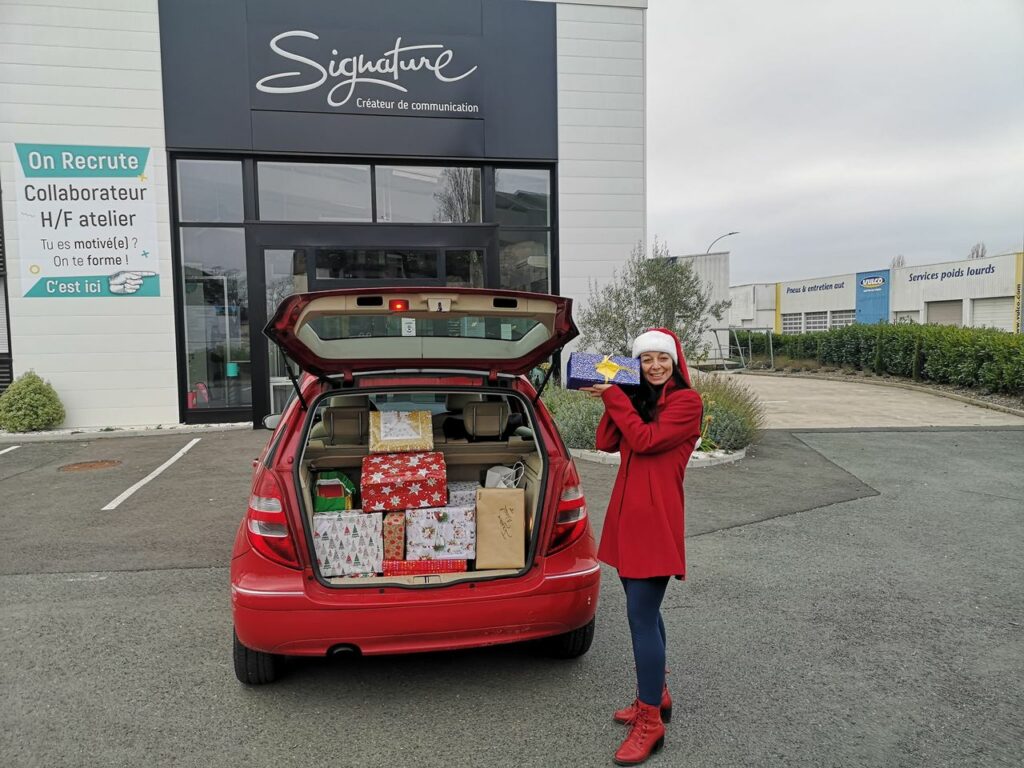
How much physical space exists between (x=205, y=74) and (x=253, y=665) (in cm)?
1068

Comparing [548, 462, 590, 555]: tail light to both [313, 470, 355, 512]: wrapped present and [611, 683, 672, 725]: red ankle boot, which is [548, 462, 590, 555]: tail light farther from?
[313, 470, 355, 512]: wrapped present

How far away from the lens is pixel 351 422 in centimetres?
388

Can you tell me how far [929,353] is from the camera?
17359 mm

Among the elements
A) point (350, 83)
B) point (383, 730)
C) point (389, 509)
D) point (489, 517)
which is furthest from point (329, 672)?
point (350, 83)

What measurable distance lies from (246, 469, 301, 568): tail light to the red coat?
4.43 ft

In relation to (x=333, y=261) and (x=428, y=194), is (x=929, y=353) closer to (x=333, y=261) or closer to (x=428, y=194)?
(x=428, y=194)

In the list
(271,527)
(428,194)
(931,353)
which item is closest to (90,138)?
(428,194)

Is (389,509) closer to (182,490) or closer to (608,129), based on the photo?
(182,490)

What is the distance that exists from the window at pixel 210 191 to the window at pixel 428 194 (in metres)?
2.31

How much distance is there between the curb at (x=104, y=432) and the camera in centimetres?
1036

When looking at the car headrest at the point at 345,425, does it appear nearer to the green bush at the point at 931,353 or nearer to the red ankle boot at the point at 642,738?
the red ankle boot at the point at 642,738

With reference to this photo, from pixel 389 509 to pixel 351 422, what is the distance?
2.35ft

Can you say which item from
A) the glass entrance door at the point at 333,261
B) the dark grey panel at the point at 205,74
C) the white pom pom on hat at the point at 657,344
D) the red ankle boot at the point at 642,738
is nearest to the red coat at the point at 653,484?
the white pom pom on hat at the point at 657,344

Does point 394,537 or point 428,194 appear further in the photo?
point 428,194
